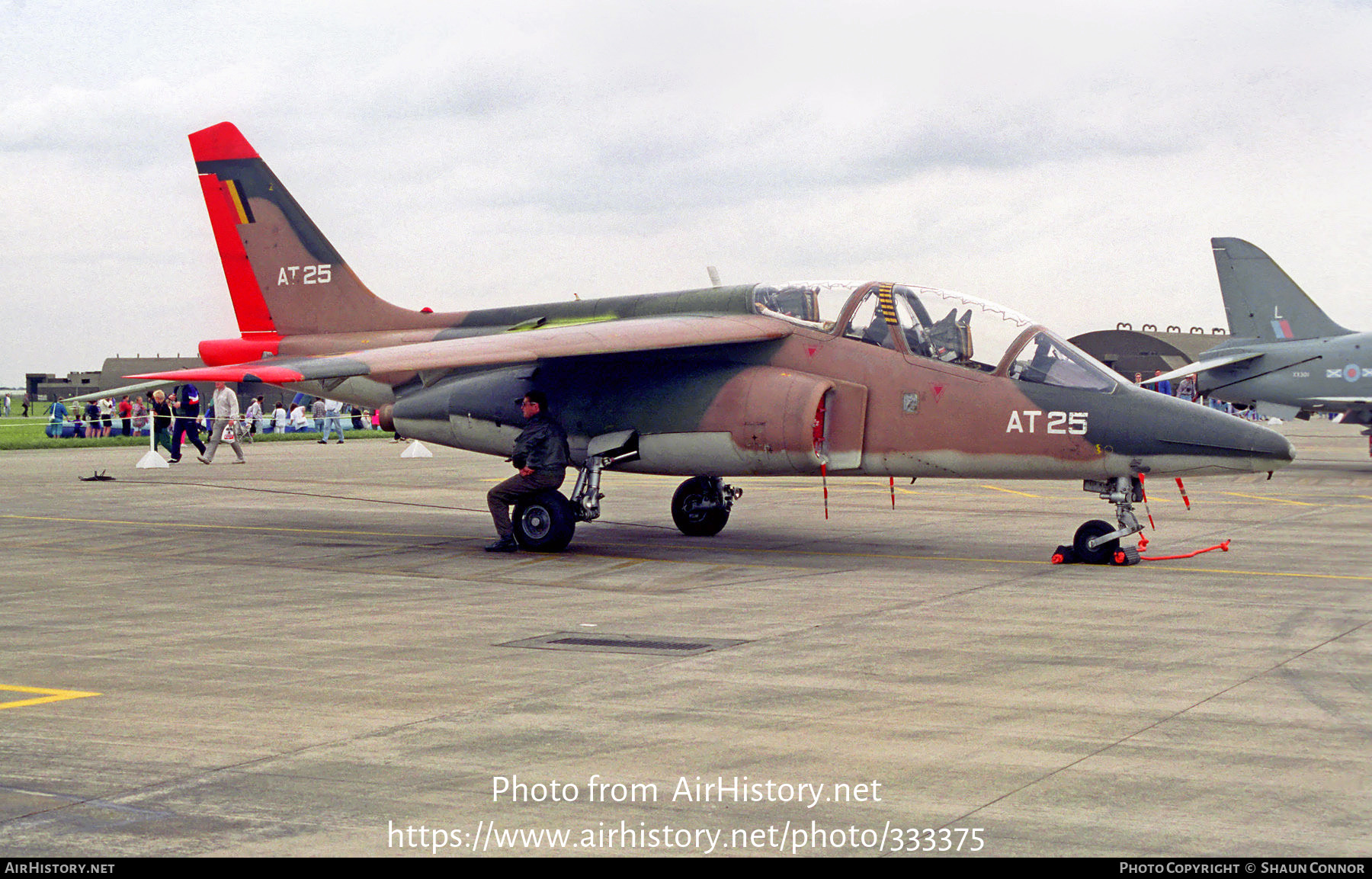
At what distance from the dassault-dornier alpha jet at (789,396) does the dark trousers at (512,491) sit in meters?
0.14

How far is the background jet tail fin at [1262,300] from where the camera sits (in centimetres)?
3203

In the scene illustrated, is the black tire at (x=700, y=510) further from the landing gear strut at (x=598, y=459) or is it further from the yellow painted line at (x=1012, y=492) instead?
the yellow painted line at (x=1012, y=492)

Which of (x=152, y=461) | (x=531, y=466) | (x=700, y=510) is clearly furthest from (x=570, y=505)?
(x=152, y=461)

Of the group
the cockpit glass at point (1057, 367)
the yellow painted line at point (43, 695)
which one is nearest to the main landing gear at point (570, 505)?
the cockpit glass at point (1057, 367)

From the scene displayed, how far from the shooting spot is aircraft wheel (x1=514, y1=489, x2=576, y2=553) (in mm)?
14922

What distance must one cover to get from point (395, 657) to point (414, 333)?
33.0ft

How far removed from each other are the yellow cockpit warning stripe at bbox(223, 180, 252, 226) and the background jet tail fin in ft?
79.0

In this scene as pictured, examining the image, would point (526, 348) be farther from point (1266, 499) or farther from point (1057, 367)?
point (1266, 499)

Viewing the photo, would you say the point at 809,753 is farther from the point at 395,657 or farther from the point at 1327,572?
the point at 1327,572

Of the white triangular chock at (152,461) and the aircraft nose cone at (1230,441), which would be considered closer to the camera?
the aircraft nose cone at (1230,441)

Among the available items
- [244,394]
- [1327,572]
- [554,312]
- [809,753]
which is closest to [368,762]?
[809,753]

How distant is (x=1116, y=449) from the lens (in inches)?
523

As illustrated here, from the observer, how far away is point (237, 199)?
1934cm

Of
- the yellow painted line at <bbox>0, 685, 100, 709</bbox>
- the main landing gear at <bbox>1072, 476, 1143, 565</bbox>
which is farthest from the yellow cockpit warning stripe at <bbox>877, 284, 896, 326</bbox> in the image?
the yellow painted line at <bbox>0, 685, 100, 709</bbox>
